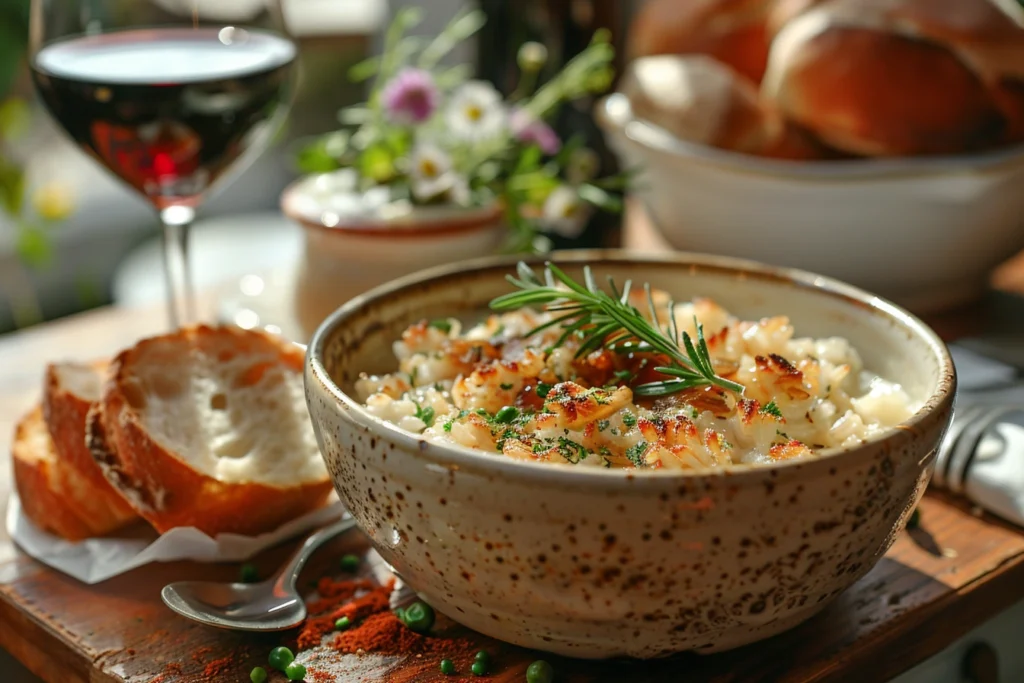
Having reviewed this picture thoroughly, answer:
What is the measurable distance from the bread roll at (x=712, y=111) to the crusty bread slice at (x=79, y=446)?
1.01 meters

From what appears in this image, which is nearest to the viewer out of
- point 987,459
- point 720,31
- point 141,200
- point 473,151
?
point 987,459

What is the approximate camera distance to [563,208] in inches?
69.8

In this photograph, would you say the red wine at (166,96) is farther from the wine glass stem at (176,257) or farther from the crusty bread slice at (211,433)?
the crusty bread slice at (211,433)

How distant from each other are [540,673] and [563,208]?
101 cm

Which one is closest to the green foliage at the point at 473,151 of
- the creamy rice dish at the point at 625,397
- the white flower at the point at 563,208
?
the white flower at the point at 563,208

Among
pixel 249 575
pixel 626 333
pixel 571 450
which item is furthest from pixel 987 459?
pixel 249 575

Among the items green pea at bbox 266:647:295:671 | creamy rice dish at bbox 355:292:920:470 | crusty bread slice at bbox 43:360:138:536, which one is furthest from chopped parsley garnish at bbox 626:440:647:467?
crusty bread slice at bbox 43:360:138:536

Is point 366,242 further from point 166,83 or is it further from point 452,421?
point 452,421

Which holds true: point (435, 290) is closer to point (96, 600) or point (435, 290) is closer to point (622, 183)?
point (96, 600)

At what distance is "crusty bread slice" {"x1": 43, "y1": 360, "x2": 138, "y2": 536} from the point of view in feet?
3.72

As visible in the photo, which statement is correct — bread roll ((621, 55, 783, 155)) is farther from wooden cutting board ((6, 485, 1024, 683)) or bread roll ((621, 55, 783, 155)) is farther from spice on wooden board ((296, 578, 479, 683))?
spice on wooden board ((296, 578, 479, 683))

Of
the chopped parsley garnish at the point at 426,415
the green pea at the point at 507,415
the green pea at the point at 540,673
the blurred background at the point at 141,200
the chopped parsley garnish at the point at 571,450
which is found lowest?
the blurred background at the point at 141,200

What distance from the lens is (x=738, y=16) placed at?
6.54 ft

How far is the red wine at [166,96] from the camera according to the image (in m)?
1.35
